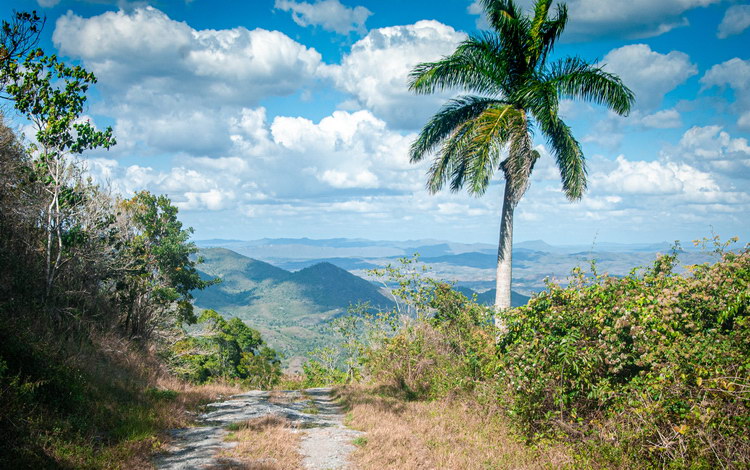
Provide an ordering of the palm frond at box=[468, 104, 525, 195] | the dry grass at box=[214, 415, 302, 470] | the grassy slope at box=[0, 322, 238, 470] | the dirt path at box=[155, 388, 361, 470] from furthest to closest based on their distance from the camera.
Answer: the palm frond at box=[468, 104, 525, 195], the dirt path at box=[155, 388, 361, 470], the dry grass at box=[214, 415, 302, 470], the grassy slope at box=[0, 322, 238, 470]

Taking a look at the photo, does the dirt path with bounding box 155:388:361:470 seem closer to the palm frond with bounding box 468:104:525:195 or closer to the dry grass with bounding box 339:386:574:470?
the dry grass with bounding box 339:386:574:470

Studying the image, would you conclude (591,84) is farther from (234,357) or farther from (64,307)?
(234,357)

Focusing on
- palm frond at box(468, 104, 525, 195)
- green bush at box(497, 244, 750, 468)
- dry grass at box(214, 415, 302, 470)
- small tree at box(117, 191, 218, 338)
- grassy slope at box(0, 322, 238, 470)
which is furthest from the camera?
small tree at box(117, 191, 218, 338)

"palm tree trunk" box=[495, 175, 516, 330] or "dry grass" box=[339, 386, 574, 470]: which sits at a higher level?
"palm tree trunk" box=[495, 175, 516, 330]

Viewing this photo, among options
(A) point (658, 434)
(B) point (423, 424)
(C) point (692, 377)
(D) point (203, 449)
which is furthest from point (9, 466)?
(C) point (692, 377)

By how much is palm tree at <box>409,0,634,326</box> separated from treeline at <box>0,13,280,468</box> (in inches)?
392

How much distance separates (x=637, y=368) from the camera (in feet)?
22.9

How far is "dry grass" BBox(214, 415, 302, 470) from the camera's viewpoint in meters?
6.54

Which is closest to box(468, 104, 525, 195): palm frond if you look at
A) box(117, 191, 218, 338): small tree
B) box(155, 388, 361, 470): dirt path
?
box(155, 388, 361, 470): dirt path

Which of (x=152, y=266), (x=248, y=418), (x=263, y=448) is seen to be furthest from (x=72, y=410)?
(x=152, y=266)

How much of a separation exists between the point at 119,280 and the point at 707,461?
18503 millimetres

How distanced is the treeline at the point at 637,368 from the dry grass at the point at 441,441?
0.42m

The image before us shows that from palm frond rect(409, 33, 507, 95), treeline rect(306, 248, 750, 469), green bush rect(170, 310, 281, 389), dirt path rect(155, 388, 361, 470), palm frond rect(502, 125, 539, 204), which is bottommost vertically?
green bush rect(170, 310, 281, 389)

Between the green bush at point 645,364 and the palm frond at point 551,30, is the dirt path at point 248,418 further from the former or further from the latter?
the palm frond at point 551,30
